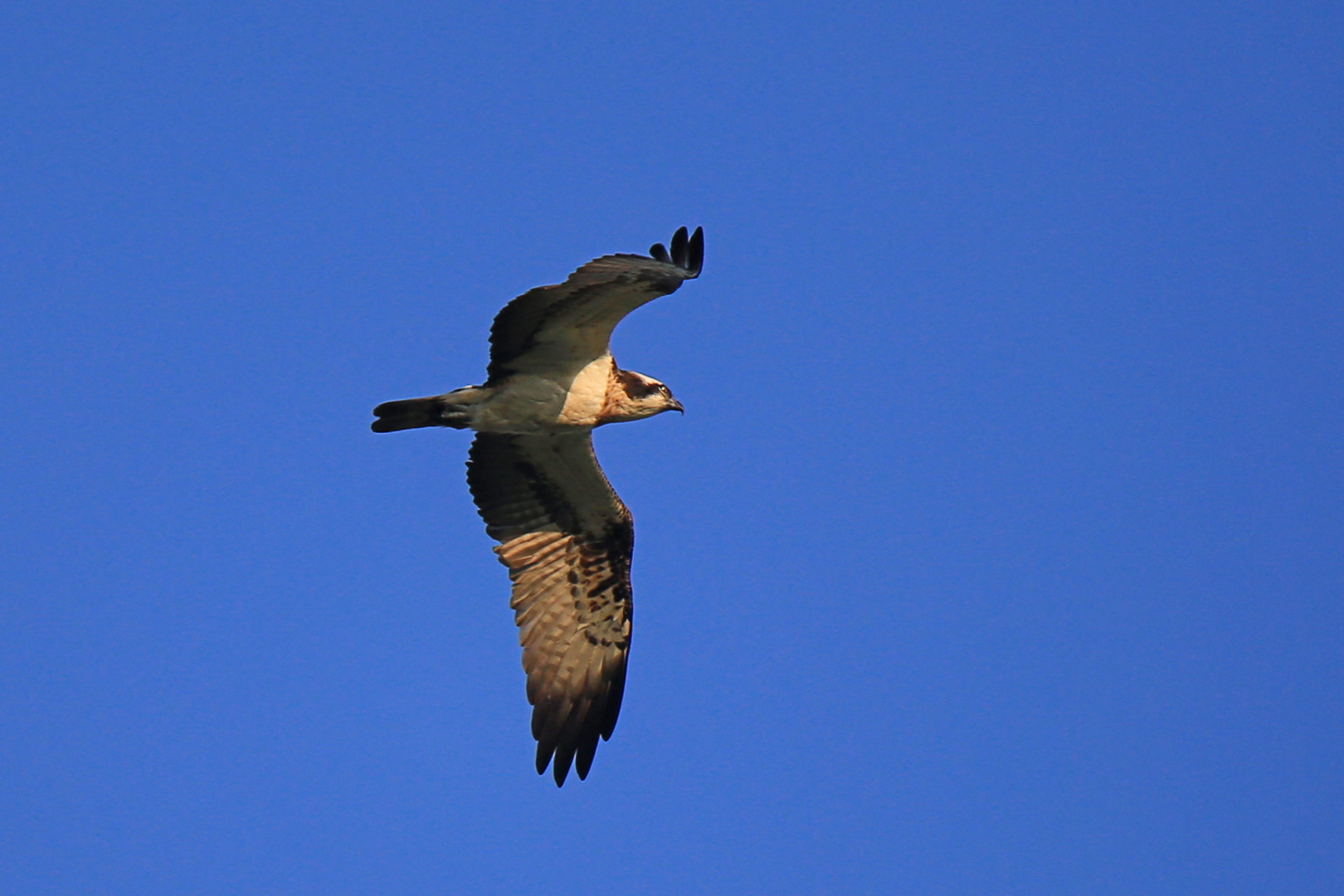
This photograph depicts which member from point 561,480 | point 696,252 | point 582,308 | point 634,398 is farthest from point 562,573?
point 696,252

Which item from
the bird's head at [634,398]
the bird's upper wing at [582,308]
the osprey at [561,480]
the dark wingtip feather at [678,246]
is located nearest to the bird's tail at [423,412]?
the osprey at [561,480]

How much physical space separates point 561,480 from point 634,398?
1.15m

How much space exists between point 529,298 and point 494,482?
2265mm

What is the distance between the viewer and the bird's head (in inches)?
417

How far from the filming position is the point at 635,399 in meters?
10.7

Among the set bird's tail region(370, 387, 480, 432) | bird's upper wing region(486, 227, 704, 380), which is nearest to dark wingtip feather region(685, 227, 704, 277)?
bird's upper wing region(486, 227, 704, 380)

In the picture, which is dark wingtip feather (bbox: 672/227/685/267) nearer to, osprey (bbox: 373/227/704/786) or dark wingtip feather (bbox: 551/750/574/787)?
osprey (bbox: 373/227/704/786)

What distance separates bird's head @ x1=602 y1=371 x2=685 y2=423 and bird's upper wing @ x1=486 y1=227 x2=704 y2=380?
41 cm

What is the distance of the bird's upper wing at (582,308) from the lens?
928 centimetres

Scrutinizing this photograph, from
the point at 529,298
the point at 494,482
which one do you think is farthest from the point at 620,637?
the point at 529,298

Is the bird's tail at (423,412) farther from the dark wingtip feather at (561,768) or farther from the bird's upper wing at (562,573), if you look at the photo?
the dark wingtip feather at (561,768)

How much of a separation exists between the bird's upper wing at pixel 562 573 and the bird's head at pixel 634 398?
0.51 meters

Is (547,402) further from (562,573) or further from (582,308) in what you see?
(562,573)

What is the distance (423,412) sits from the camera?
1033cm
